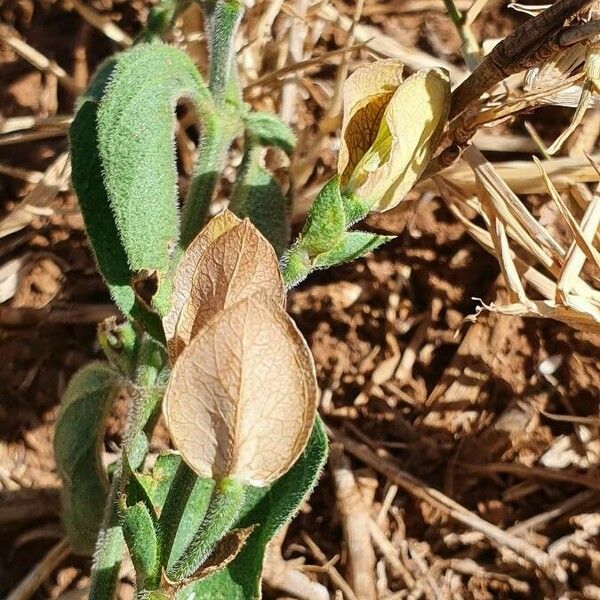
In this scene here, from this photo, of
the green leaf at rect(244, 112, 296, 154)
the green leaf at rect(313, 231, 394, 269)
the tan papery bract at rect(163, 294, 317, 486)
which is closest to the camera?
the tan papery bract at rect(163, 294, 317, 486)

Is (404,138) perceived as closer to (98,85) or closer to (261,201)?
(261,201)

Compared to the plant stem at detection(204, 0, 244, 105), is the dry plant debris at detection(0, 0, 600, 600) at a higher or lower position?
lower

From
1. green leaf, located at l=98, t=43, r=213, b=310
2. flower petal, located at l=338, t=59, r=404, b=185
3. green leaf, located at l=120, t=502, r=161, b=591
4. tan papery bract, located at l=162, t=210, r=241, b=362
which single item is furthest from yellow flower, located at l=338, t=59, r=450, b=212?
green leaf, located at l=120, t=502, r=161, b=591

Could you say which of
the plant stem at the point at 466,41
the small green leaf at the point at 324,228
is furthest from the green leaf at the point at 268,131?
the small green leaf at the point at 324,228

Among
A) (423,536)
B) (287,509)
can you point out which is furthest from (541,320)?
(287,509)

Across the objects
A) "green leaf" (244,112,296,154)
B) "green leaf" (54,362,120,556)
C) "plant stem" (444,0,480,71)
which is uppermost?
"plant stem" (444,0,480,71)

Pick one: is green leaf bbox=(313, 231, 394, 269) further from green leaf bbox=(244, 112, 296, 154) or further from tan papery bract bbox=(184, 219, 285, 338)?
green leaf bbox=(244, 112, 296, 154)

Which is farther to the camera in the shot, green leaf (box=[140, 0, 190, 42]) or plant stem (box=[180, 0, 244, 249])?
green leaf (box=[140, 0, 190, 42])
